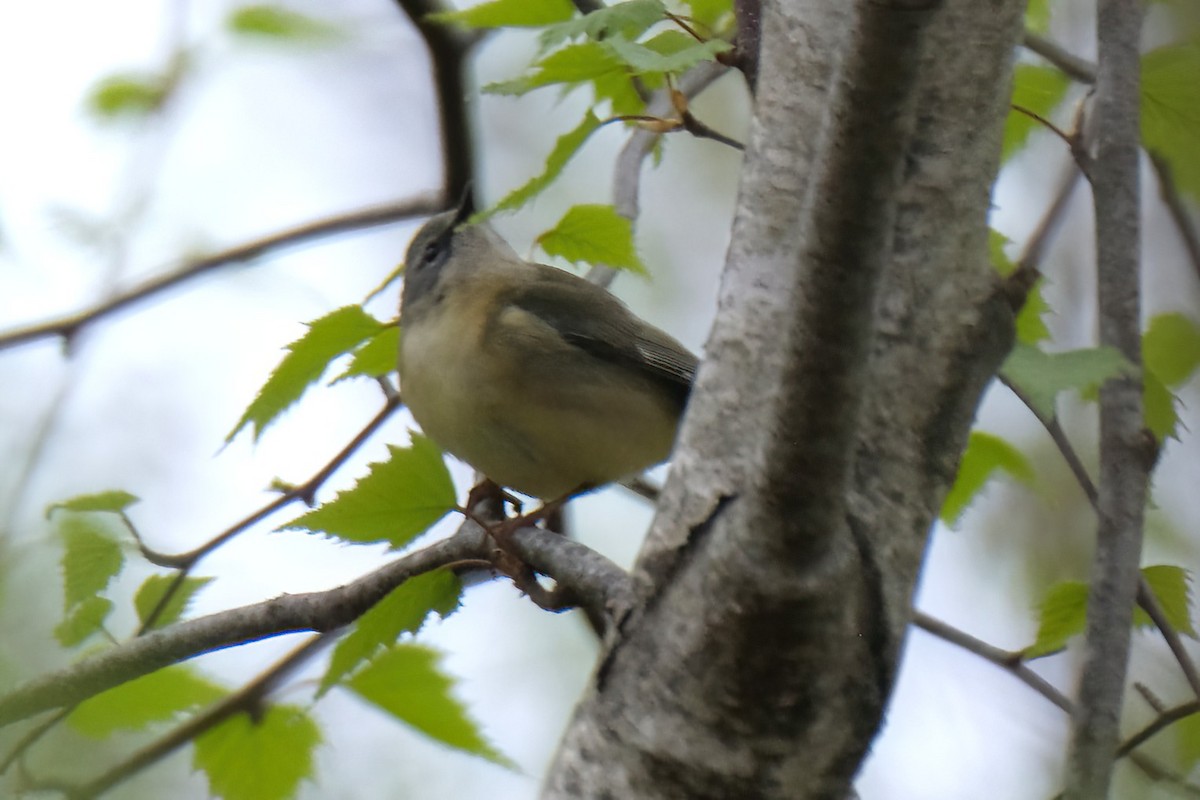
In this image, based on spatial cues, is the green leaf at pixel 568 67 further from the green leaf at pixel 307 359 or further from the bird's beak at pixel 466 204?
the bird's beak at pixel 466 204

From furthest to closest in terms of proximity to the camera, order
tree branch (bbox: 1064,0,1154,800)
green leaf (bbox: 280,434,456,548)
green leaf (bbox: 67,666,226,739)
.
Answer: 1. green leaf (bbox: 67,666,226,739)
2. green leaf (bbox: 280,434,456,548)
3. tree branch (bbox: 1064,0,1154,800)

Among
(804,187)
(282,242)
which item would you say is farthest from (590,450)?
(804,187)

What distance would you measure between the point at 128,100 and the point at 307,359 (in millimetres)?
2330

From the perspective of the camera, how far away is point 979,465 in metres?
2.50

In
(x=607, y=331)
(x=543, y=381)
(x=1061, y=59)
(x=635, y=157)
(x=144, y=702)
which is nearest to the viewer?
(x=1061, y=59)

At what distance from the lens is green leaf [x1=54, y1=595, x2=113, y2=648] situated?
7.43 ft

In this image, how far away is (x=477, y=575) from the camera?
6.68 feet

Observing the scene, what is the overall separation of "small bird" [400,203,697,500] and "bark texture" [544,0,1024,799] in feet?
4.45

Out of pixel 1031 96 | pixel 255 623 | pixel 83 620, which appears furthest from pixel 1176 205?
pixel 83 620

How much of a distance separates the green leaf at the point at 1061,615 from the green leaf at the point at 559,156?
1072mm

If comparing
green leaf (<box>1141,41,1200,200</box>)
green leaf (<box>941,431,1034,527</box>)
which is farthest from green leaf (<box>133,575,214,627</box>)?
green leaf (<box>1141,41,1200,200</box>)

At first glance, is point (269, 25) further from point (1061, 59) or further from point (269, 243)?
point (1061, 59)

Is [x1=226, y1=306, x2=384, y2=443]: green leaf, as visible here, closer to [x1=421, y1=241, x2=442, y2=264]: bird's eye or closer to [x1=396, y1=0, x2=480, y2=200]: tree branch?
[x1=396, y1=0, x2=480, y2=200]: tree branch

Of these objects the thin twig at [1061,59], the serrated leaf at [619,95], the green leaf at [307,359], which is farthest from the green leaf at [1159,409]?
the green leaf at [307,359]
